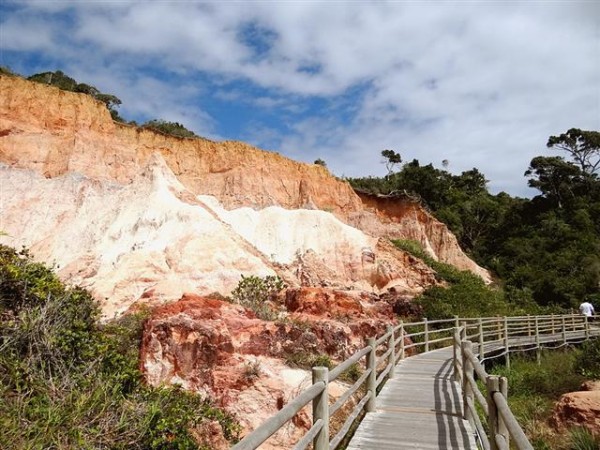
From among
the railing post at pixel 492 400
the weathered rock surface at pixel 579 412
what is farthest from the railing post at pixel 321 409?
the weathered rock surface at pixel 579 412

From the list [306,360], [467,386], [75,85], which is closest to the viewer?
[467,386]

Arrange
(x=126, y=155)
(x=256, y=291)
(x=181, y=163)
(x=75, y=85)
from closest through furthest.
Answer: (x=256, y=291) → (x=126, y=155) → (x=181, y=163) → (x=75, y=85)

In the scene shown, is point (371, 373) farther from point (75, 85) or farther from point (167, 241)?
point (75, 85)

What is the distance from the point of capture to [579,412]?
806 cm

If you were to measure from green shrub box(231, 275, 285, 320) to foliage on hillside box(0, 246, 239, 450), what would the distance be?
7093 millimetres

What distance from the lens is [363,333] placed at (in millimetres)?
14836

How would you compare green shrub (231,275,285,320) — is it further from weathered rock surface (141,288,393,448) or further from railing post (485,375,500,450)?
railing post (485,375,500,450)

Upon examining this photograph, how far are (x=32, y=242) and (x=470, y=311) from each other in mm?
20343

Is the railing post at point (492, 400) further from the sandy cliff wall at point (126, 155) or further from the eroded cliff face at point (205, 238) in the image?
the sandy cliff wall at point (126, 155)

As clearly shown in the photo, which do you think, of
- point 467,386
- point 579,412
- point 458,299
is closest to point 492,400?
point 467,386

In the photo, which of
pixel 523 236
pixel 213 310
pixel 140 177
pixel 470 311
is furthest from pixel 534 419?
pixel 523 236

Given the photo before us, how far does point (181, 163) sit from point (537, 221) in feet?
104

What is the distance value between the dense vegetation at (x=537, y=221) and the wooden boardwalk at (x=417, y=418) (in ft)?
80.1

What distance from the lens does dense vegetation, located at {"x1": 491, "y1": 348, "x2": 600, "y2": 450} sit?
7.43m
